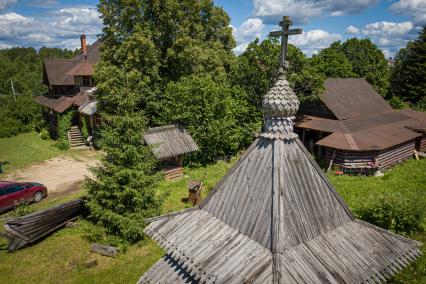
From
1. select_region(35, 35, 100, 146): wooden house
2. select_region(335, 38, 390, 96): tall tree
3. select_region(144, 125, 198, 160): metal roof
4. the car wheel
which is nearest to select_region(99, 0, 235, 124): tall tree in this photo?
select_region(144, 125, 198, 160): metal roof

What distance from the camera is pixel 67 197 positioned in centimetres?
1939

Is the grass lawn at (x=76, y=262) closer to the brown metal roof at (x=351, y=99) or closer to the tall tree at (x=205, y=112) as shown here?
the tall tree at (x=205, y=112)

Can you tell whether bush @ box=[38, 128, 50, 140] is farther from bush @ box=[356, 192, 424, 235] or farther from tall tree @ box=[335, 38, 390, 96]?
tall tree @ box=[335, 38, 390, 96]

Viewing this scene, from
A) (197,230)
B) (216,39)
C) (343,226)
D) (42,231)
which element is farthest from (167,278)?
(216,39)

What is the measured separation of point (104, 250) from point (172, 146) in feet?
32.1

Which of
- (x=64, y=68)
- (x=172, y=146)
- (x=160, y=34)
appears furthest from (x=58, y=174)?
(x=64, y=68)

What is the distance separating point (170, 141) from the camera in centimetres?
2214

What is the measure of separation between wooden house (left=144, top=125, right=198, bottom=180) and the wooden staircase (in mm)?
15105

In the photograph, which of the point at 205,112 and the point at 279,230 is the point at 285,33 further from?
the point at 205,112

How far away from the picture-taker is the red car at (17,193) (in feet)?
56.9

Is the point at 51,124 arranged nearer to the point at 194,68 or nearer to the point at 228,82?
the point at 194,68

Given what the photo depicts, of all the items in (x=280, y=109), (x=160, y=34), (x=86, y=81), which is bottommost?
(x=280, y=109)

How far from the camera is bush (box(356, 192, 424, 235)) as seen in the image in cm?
1338

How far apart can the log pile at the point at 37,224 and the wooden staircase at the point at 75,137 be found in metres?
18.8
